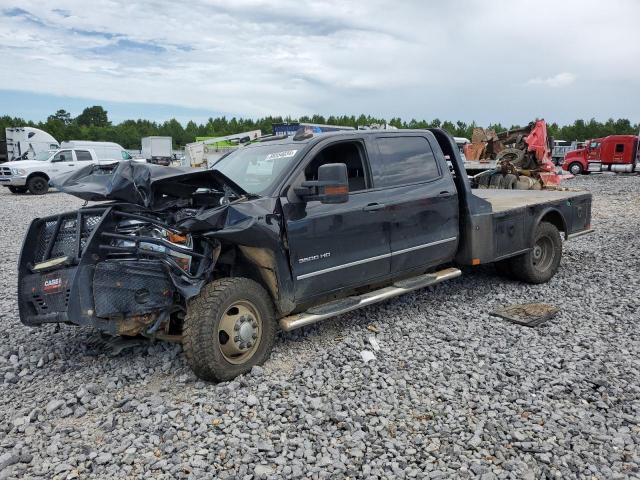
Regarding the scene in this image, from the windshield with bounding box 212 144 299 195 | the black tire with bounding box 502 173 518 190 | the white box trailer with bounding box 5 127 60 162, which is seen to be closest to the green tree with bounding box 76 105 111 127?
the white box trailer with bounding box 5 127 60 162

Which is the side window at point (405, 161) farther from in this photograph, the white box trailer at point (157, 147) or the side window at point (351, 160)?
the white box trailer at point (157, 147)

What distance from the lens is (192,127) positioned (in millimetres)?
95375

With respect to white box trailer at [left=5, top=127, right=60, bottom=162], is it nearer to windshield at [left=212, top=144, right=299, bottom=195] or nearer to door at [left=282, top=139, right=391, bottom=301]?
windshield at [left=212, top=144, right=299, bottom=195]

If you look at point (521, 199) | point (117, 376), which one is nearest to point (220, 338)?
point (117, 376)

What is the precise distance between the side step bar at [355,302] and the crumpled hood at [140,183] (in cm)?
115

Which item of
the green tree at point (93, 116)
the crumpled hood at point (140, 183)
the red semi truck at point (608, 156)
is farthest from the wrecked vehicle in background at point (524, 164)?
the green tree at point (93, 116)

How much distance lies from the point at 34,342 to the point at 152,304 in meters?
1.78

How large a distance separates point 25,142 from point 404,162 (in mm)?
32123

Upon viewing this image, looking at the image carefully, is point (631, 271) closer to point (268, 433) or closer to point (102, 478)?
point (268, 433)

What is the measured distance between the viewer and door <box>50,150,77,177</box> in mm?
22219

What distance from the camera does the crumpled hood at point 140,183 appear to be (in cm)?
391

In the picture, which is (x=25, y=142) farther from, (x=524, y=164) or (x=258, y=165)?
(x=258, y=165)

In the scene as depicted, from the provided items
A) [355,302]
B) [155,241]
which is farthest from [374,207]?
[155,241]

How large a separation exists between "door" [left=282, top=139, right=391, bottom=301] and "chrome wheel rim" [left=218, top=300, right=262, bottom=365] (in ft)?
1.50
